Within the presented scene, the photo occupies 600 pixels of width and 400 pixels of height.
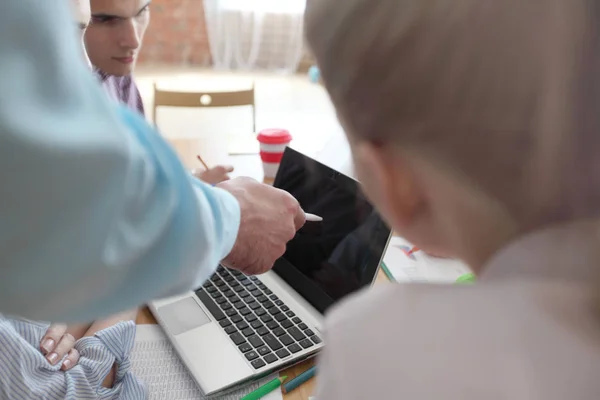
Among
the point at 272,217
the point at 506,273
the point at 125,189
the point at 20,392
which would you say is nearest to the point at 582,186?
the point at 506,273

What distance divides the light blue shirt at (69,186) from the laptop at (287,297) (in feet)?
0.99

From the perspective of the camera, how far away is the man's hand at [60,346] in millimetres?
745

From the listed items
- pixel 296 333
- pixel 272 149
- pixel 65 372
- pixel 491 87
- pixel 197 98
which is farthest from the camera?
pixel 197 98

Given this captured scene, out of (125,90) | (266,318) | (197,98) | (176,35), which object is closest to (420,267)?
(266,318)

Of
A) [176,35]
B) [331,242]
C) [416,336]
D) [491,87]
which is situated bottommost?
[176,35]

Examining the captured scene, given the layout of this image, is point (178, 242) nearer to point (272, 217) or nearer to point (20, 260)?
point (20, 260)

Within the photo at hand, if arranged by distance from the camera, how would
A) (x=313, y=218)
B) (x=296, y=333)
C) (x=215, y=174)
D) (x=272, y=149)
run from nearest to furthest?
(x=296, y=333), (x=313, y=218), (x=215, y=174), (x=272, y=149)

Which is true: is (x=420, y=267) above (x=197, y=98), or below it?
above

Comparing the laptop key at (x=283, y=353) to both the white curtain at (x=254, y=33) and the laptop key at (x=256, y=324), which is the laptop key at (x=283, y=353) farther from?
the white curtain at (x=254, y=33)

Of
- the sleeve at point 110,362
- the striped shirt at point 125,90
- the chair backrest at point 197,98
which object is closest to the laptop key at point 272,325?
the sleeve at point 110,362

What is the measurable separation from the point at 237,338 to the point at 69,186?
48 cm

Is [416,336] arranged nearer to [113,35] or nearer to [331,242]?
[331,242]

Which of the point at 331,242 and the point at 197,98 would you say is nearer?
the point at 331,242

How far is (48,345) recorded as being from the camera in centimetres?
75
